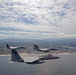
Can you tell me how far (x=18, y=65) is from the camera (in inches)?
1277

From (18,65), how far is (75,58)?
15.6 meters

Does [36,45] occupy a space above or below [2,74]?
above

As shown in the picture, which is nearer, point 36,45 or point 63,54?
point 36,45

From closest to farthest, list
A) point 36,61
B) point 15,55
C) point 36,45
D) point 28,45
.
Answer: point 15,55
point 36,61
point 36,45
point 28,45

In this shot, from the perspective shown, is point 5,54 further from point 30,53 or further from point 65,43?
point 65,43

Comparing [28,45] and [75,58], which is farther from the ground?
[28,45]

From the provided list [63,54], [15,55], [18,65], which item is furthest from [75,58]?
[15,55]

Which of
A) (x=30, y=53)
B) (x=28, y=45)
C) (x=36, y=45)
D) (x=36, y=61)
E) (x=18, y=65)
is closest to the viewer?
(x=36, y=61)

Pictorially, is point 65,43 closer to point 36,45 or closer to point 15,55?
point 36,45

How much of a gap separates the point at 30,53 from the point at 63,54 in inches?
293

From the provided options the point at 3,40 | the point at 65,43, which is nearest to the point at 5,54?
the point at 3,40

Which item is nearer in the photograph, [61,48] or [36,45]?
[36,45]

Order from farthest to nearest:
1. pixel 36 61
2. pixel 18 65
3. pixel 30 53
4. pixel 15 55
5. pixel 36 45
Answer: pixel 30 53 → pixel 36 45 → pixel 18 65 → pixel 36 61 → pixel 15 55

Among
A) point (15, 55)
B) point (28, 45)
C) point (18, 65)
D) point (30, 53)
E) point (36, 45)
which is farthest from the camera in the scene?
point (30, 53)
